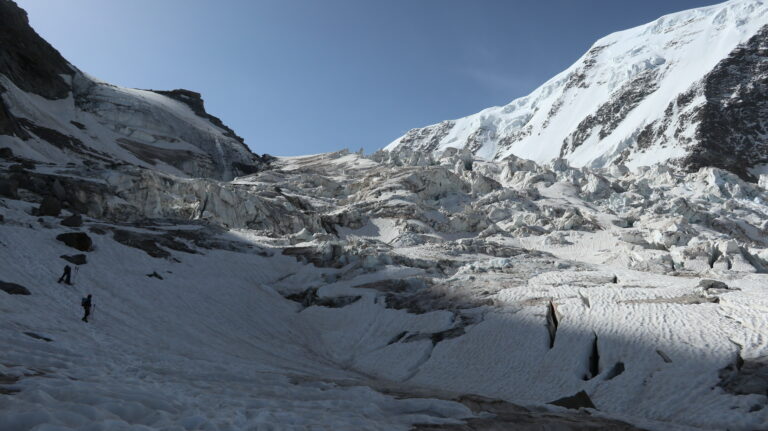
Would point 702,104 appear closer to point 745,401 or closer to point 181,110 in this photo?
point 181,110

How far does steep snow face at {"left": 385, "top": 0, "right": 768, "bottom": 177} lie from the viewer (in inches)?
4533

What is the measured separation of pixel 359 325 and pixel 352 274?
261 inches

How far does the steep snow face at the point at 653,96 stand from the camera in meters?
115

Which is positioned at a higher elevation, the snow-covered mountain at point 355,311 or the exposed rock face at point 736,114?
the exposed rock face at point 736,114

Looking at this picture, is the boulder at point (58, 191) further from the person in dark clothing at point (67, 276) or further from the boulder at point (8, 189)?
the person in dark clothing at point (67, 276)

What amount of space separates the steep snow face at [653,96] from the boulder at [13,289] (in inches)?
4509

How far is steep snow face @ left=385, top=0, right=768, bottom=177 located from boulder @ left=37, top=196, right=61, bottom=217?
4301 inches

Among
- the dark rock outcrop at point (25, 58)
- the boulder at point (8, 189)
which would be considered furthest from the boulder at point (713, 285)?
the dark rock outcrop at point (25, 58)

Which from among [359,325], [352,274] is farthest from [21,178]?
[359,325]

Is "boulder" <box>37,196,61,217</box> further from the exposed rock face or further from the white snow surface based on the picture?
the exposed rock face

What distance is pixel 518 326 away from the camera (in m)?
19.9

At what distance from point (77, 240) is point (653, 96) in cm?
14191

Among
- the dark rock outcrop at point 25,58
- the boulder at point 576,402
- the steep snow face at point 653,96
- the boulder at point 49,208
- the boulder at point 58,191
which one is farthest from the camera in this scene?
the steep snow face at point 653,96

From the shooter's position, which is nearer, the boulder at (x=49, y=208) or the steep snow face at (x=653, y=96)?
the boulder at (x=49, y=208)
